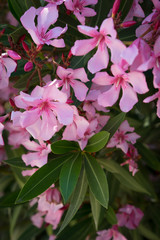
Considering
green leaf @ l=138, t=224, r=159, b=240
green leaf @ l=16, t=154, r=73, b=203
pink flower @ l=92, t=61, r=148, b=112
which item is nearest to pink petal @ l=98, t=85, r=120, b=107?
pink flower @ l=92, t=61, r=148, b=112

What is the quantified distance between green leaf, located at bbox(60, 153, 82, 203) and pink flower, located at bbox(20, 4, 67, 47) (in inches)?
17.0

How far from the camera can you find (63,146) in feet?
3.85

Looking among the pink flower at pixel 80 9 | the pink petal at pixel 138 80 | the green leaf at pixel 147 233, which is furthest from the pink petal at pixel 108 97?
the green leaf at pixel 147 233

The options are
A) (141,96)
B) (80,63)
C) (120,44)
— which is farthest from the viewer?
(141,96)

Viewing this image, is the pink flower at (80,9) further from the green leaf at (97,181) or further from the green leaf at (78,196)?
the green leaf at (78,196)

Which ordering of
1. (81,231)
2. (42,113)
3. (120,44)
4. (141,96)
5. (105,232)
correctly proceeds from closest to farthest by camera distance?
(120,44) < (42,113) < (141,96) < (105,232) < (81,231)

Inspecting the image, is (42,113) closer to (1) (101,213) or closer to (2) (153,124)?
(1) (101,213)

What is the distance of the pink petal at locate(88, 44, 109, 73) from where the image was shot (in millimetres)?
951

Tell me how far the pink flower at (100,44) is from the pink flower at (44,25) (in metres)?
0.06

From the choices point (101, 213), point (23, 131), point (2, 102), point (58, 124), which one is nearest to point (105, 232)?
point (101, 213)

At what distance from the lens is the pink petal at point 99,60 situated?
3.12 ft

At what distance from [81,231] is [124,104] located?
1.01 meters

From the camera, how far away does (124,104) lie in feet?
3.21

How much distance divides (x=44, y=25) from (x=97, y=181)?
0.53 m
